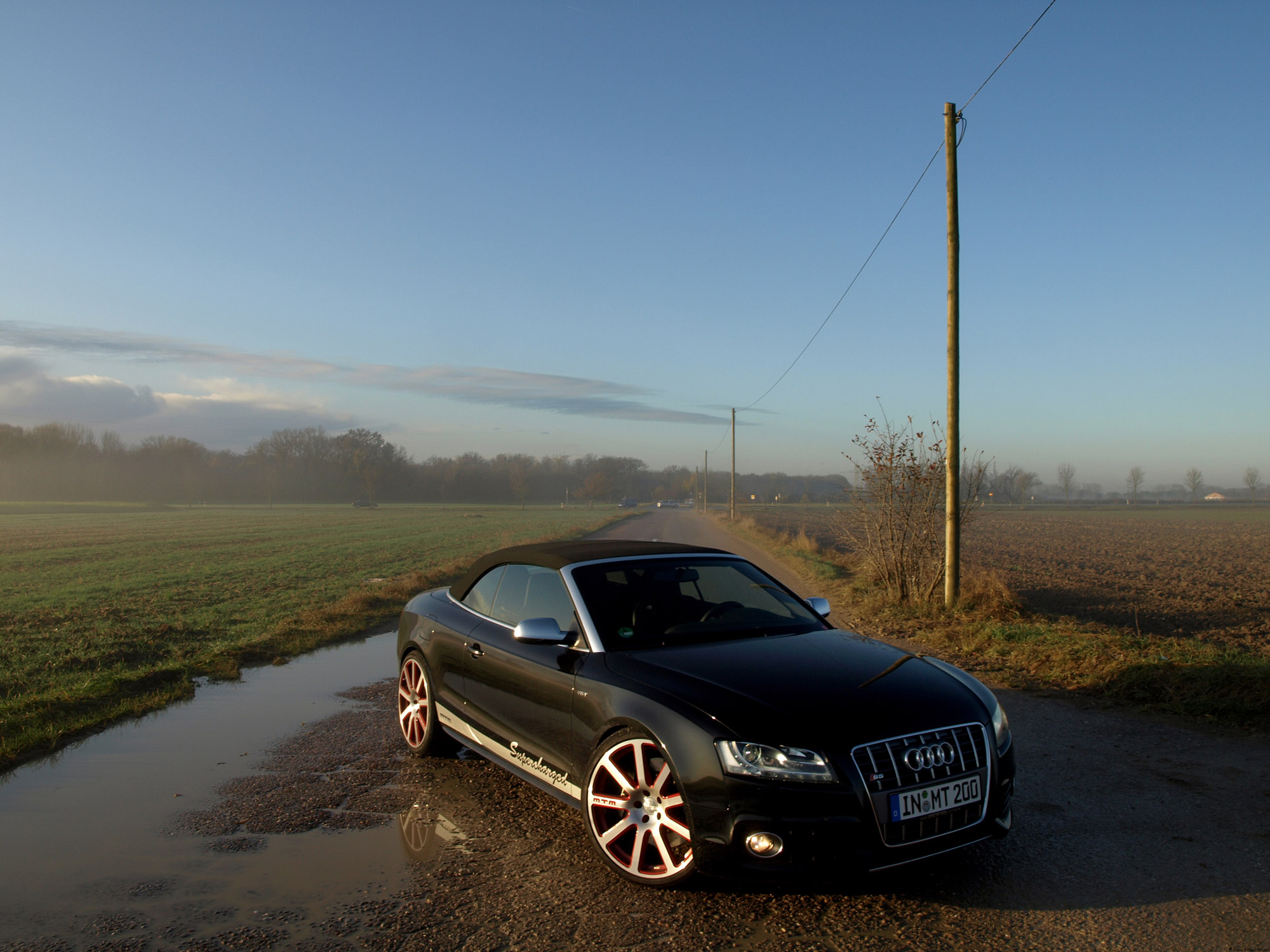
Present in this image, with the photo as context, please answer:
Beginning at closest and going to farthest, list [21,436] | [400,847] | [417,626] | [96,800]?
[400,847] → [96,800] → [417,626] → [21,436]

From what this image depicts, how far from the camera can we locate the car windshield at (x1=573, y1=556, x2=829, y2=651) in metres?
4.34

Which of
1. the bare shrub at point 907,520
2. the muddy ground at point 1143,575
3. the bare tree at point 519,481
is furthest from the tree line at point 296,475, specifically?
the bare shrub at point 907,520

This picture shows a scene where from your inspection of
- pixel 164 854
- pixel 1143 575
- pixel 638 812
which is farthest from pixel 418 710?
pixel 1143 575

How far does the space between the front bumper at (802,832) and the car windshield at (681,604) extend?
1141 millimetres

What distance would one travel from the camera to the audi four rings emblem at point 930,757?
10.9 ft

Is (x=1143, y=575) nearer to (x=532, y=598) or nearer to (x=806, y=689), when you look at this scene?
(x=532, y=598)

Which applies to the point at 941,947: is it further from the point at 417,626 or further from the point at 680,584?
the point at 417,626

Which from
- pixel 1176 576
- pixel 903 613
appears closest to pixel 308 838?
pixel 903 613

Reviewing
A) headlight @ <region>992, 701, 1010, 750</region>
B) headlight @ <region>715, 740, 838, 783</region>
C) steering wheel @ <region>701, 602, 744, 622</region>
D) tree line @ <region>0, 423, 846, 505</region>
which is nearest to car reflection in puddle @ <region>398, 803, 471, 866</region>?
headlight @ <region>715, 740, 838, 783</region>

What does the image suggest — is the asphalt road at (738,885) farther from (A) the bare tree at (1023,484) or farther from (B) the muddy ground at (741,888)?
(A) the bare tree at (1023,484)

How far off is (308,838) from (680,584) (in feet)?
7.78

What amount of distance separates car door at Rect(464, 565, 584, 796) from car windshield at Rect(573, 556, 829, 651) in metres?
0.19

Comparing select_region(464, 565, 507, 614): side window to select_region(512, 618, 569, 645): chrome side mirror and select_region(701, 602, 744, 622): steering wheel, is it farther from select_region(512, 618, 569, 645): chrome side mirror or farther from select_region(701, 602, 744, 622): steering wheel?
select_region(701, 602, 744, 622): steering wheel

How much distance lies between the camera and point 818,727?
10.8 feet
